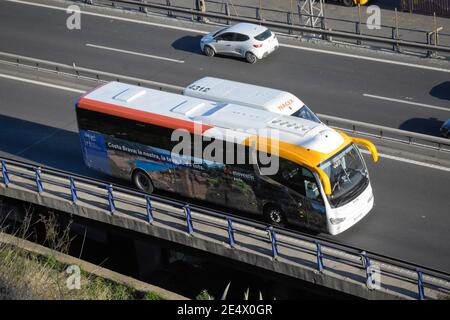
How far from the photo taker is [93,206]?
82.8 ft

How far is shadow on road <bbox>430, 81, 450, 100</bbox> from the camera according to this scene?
108 ft

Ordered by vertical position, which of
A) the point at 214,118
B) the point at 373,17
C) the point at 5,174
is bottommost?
the point at 373,17

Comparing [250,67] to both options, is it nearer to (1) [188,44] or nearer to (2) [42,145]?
(1) [188,44]

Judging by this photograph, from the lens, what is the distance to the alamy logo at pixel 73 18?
41719mm

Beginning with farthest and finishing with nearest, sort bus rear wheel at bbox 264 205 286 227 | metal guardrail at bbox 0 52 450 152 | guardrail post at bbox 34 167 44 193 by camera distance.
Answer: metal guardrail at bbox 0 52 450 152
guardrail post at bbox 34 167 44 193
bus rear wheel at bbox 264 205 286 227

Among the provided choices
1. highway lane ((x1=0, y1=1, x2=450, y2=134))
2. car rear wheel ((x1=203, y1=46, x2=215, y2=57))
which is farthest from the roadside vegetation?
car rear wheel ((x1=203, y1=46, x2=215, y2=57))

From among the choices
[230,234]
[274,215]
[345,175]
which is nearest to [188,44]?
[274,215]

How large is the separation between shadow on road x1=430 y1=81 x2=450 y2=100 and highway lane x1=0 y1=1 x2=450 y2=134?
0.12 ft

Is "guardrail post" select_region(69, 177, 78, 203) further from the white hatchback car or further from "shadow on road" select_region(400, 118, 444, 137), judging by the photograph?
the white hatchback car

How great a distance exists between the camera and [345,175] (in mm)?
23156

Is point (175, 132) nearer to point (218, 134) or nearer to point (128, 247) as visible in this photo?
point (218, 134)

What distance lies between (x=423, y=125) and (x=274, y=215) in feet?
32.5

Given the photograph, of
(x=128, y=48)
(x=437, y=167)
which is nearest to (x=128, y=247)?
(x=437, y=167)

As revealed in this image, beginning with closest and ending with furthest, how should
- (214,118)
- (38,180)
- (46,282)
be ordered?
1. (46,282)
2. (214,118)
3. (38,180)
